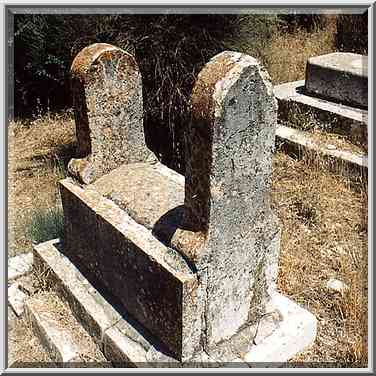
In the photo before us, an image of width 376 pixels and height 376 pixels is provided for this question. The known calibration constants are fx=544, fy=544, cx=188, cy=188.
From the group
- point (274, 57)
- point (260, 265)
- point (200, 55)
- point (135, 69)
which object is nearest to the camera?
point (260, 265)

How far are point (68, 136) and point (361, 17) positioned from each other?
6677mm

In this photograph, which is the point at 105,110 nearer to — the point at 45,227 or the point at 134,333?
the point at 134,333

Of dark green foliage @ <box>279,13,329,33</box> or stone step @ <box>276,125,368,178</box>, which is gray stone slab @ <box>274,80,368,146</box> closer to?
stone step @ <box>276,125,368,178</box>

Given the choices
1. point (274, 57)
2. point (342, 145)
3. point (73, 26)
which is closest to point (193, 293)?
point (342, 145)

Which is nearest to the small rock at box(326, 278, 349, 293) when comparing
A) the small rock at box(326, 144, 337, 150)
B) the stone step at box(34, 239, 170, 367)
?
the stone step at box(34, 239, 170, 367)

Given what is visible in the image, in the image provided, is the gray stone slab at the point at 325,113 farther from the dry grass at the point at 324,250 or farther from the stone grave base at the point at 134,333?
the stone grave base at the point at 134,333

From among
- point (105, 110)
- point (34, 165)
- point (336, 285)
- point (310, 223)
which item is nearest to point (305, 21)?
point (34, 165)

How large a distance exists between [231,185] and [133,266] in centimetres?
83

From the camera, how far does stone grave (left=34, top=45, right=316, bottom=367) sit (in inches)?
107

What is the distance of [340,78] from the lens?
23.2 feet

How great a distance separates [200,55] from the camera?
6148 mm

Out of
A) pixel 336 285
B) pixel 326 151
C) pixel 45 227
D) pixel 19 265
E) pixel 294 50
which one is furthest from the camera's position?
pixel 294 50

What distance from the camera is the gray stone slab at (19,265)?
4.31 meters

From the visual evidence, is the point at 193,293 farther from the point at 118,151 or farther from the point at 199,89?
the point at 118,151
